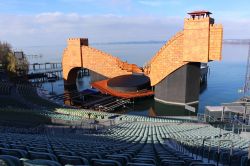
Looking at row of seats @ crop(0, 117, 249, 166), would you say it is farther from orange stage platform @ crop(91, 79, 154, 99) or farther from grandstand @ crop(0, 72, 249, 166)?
orange stage platform @ crop(91, 79, 154, 99)

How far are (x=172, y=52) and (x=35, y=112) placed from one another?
22.2 metres

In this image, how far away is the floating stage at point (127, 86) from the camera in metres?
43.1

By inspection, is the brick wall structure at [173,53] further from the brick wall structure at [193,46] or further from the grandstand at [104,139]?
the grandstand at [104,139]

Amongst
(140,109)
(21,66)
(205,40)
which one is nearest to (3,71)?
(21,66)

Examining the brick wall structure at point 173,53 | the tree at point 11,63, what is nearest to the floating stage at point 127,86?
the brick wall structure at point 173,53

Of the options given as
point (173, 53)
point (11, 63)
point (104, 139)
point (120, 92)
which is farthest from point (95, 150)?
point (11, 63)

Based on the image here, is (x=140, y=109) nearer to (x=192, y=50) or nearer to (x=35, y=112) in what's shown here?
(x=192, y=50)

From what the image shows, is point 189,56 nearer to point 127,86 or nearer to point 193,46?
point 193,46

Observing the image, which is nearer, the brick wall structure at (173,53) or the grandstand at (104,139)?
the grandstand at (104,139)

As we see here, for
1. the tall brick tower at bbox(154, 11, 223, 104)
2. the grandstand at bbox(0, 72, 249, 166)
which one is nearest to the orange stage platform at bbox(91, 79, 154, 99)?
the tall brick tower at bbox(154, 11, 223, 104)

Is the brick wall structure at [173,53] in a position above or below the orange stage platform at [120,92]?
above

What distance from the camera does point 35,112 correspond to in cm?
2338

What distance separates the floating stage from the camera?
1696 inches

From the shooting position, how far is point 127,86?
43406 millimetres
